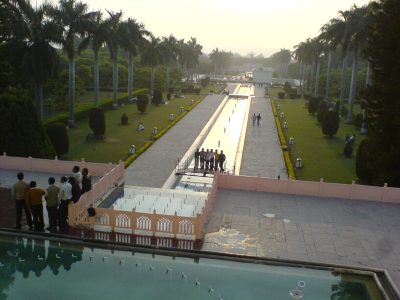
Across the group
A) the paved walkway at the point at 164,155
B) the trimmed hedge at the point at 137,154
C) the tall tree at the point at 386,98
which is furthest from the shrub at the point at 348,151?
the trimmed hedge at the point at 137,154

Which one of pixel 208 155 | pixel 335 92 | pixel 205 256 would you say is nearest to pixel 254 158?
pixel 208 155

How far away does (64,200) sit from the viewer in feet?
45.0

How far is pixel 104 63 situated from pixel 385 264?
2685 inches

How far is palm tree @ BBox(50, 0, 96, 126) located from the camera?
35213 millimetres

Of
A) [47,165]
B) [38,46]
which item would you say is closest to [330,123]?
[38,46]

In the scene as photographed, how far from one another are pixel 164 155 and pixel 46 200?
15.5 meters

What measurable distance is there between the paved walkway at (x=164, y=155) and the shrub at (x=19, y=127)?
470 cm

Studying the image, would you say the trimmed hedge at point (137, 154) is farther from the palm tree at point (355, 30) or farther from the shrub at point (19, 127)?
the palm tree at point (355, 30)

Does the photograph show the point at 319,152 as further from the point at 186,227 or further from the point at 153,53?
the point at 153,53

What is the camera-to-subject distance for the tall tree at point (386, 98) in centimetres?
2123

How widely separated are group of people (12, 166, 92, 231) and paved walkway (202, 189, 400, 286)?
14.0ft

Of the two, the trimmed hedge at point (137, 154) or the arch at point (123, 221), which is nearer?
the arch at point (123, 221)

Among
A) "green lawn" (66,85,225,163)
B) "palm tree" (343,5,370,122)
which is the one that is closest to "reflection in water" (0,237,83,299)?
"green lawn" (66,85,225,163)

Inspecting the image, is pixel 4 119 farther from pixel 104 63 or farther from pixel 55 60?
pixel 104 63
